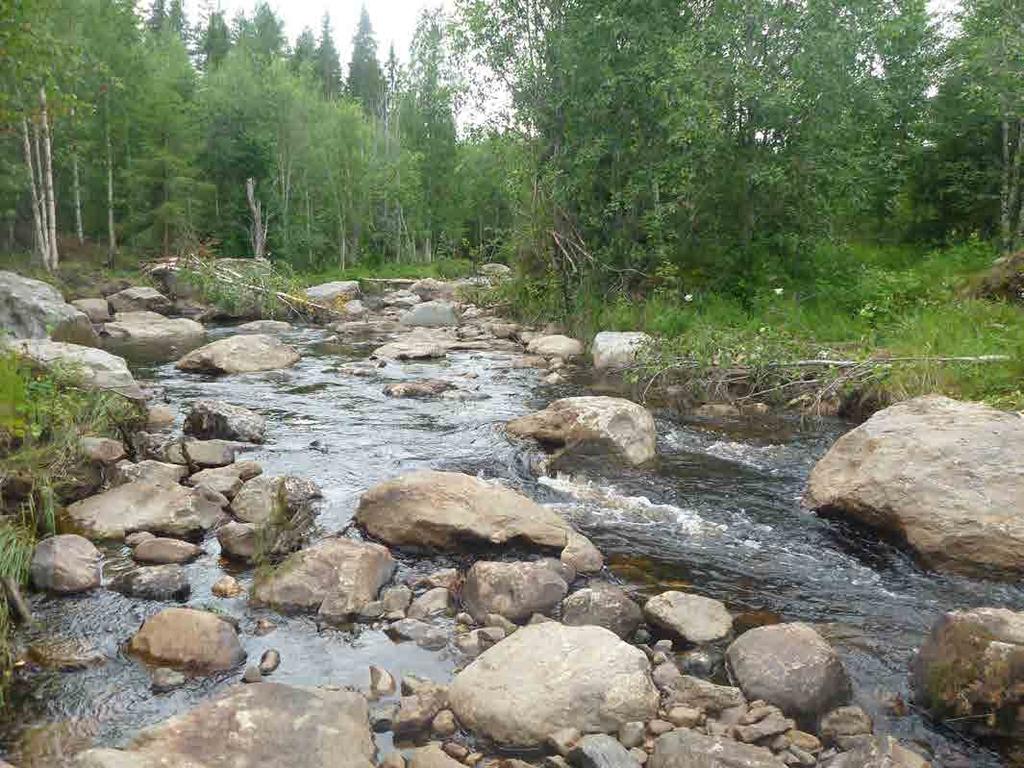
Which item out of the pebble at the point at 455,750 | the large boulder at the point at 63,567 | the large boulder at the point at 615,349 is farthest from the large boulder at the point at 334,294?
the pebble at the point at 455,750

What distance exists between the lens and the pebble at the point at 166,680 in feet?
13.6

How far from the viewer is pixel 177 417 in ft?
33.3

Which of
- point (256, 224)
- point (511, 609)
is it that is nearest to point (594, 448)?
point (511, 609)

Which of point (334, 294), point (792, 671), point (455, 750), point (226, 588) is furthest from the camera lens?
point (334, 294)

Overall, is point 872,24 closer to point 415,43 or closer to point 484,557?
point 484,557

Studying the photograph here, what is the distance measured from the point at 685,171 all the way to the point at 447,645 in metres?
13.0

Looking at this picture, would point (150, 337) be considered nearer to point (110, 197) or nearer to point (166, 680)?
point (166, 680)

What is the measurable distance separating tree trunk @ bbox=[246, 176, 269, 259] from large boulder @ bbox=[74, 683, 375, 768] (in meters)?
36.2

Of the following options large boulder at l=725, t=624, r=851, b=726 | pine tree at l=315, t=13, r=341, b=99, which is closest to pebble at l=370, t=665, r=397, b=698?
large boulder at l=725, t=624, r=851, b=726

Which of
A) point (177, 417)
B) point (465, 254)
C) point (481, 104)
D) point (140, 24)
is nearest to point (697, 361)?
point (177, 417)

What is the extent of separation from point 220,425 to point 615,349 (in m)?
7.13

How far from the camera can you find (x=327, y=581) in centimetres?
519

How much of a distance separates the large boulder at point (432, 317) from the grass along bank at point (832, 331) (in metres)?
5.26

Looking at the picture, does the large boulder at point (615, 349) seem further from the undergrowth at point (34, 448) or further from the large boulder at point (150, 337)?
the undergrowth at point (34, 448)
